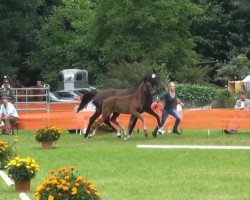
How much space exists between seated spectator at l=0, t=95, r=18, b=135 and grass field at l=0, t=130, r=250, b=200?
299cm

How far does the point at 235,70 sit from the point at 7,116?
106ft

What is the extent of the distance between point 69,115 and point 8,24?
29.3 m

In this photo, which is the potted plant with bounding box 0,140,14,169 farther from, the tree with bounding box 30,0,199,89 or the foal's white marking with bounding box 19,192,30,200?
the tree with bounding box 30,0,199,89

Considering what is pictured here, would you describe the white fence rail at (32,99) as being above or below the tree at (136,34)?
below

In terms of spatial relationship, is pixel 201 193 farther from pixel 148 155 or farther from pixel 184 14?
pixel 184 14

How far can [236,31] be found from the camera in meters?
68.2

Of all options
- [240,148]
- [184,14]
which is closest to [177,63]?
[184,14]

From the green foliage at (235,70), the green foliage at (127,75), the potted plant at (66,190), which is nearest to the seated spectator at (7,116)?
the green foliage at (127,75)

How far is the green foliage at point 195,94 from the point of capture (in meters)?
47.7

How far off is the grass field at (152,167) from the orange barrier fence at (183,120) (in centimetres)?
127

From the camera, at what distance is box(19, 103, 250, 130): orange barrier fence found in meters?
28.3

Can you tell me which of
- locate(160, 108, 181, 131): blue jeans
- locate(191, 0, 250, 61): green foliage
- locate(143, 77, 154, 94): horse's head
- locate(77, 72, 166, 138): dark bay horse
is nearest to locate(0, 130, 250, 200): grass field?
locate(77, 72, 166, 138): dark bay horse

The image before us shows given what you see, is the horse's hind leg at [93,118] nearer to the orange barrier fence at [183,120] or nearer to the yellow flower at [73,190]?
the orange barrier fence at [183,120]

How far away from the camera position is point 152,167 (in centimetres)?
1786
